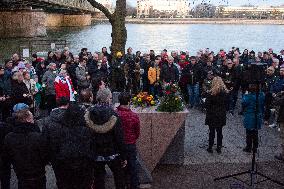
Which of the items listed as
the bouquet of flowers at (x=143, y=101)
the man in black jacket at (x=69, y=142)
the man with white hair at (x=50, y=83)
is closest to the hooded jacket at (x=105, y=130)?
the man in black jacket at (x=69, y=142)

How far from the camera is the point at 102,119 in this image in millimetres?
6117

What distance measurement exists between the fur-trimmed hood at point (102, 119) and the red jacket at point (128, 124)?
19.8 inches

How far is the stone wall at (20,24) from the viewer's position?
166 feet

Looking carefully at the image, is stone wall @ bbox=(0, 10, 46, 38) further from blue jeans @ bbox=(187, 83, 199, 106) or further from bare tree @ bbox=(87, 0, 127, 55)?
blue jeans @ bbox=(187, 83, 199, 106)

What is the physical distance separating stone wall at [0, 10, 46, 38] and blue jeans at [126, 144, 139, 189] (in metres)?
45.9

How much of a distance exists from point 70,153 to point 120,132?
0.79 metres

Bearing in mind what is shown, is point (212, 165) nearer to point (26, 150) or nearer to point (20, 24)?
point (26, 150)

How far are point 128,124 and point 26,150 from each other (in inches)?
61.7

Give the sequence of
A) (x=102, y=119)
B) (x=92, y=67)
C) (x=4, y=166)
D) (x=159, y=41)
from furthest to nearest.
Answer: (x=159, y=41) < (x=92, y=67) < (x=4, y=166) < (x=102, y=119)

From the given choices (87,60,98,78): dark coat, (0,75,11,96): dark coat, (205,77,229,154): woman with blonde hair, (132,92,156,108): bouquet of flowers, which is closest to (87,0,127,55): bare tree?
(87,60,98,78): dark coat

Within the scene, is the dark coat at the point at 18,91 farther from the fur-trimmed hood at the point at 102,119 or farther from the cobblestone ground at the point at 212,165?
the fur-trimmed hood at the point at 102,119

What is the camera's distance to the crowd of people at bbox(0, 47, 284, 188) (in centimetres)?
579

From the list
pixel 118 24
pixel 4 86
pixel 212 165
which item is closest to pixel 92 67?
pixel 118 24

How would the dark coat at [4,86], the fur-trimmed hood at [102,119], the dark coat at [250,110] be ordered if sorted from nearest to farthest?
the fur-trimmed hood at [102,119]
the dark coat at [250,110]
the dark coat at [4,86]
